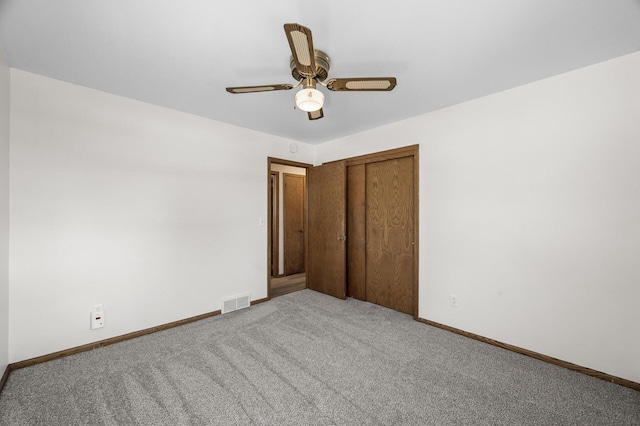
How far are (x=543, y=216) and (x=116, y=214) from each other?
390cm

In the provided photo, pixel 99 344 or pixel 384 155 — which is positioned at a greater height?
pixel 384 155

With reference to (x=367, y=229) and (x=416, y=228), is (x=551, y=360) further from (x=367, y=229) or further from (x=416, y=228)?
(x=367, y=229)

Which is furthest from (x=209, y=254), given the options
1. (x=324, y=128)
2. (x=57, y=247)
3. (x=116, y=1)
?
(x=116, y=1)

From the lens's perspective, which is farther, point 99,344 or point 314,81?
point 99,344

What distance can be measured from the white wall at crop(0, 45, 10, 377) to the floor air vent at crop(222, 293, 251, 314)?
1745mm

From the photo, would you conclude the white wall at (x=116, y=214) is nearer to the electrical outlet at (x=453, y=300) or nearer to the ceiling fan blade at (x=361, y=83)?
the ceiling fan blade at (x=361, y=83)

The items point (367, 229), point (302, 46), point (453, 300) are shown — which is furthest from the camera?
point (367, 229)

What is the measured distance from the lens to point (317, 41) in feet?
5.59

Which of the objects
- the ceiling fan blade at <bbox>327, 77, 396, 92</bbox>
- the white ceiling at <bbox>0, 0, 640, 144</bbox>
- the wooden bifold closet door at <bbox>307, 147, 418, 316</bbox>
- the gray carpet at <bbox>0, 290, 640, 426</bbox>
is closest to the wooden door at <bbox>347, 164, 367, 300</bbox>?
the wooden bifold closet door at <bbox>307, 147, 418, 316</bbox>

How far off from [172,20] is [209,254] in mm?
2363

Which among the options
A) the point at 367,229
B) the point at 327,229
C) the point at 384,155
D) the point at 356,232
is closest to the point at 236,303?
the point at 327,229

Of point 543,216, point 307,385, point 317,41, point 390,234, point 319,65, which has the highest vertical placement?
point 317,41

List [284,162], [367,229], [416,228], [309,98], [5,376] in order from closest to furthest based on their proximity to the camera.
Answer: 1. [309,98]
2. [5,376]
3. [416,228]
4. [367,229]
5. [284,162]

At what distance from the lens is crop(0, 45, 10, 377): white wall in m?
1.88
